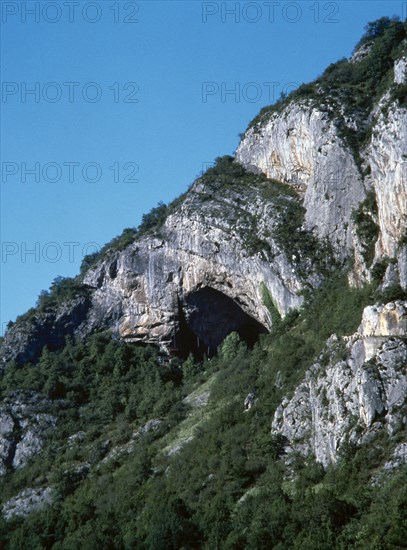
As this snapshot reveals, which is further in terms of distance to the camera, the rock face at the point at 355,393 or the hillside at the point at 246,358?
the hillside at the point at 246,358

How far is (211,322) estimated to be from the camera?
95750 mm

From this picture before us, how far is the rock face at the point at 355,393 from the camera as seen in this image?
5716 cm

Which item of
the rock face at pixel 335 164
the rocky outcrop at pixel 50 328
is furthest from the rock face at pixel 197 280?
the rock face at pixel 335 164

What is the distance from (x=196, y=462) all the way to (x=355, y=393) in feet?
53.0

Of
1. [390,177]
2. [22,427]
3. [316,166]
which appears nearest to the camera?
[390,177]

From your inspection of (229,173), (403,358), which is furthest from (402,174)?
(229,173)

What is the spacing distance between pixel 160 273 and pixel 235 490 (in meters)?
36.1

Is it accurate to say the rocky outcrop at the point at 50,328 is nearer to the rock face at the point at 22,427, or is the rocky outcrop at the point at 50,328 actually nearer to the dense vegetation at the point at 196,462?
the dense vegetation at the point at 196,462

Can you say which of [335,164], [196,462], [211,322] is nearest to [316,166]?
[335,164]

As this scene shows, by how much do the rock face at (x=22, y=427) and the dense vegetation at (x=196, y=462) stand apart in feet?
3.86

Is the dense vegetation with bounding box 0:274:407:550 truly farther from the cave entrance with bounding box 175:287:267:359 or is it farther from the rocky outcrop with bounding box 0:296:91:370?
the rocky outcrop with bounding box 0:296:91:370

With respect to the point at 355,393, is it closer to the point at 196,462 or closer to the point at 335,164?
the point at 196,462

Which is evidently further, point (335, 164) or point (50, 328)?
point (50, 328)

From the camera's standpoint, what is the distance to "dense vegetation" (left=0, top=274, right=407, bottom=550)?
54.4 meters
